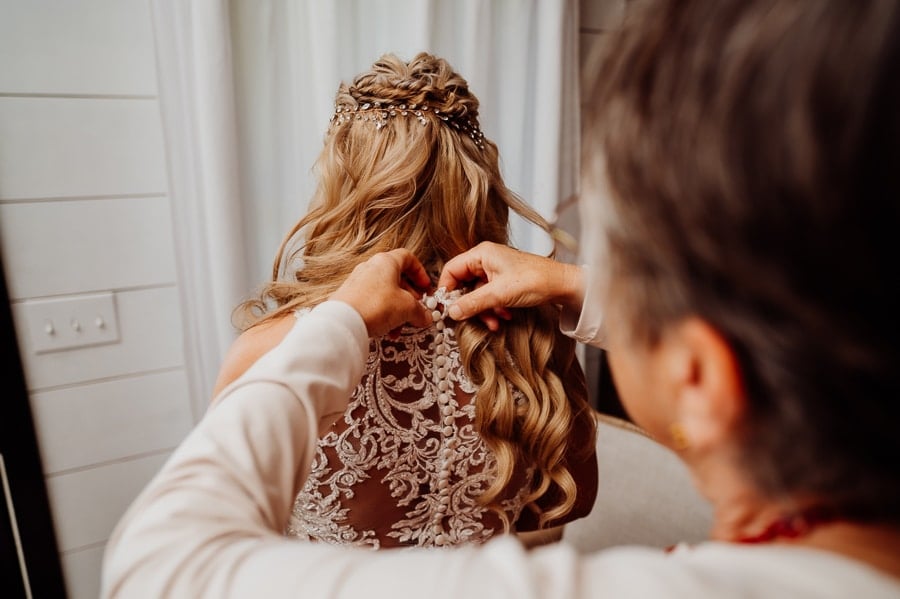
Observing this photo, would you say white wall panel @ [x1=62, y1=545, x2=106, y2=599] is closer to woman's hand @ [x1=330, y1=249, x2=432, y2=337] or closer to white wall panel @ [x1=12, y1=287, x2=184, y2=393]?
white wall panel @ [x1=12, y1=287, x2=184, y2=393]

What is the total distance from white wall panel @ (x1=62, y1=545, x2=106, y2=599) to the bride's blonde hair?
844 mm

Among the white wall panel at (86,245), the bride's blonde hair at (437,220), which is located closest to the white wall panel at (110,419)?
the white wall panel at (86,245)

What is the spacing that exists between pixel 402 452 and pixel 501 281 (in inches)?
10.9

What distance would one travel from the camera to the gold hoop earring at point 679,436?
1.23ft

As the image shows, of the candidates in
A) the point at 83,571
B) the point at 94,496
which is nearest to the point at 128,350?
the point at 94,496

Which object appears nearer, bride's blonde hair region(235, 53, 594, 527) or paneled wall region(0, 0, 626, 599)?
bride's blonde hair region(235, 53, 594, 527)

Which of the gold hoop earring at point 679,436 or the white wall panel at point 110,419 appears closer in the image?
the gold hoop earring at point 679,436

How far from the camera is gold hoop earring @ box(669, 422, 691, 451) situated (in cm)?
38

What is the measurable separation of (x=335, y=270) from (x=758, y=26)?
658 mm

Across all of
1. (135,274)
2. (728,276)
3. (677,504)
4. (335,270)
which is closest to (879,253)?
(728,276)

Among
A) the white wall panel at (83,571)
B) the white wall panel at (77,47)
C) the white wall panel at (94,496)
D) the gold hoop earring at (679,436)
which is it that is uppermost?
the white wall panel at (77,47)

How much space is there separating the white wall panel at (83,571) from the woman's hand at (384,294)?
105cm

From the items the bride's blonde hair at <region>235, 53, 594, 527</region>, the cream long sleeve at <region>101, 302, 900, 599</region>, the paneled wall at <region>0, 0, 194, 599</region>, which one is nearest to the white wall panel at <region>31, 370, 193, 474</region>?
the paneled wall at <region>0, 0, 194, 599</region>

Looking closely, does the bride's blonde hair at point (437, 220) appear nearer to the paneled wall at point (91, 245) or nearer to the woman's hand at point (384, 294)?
the woman's hand at point (384, 294)
